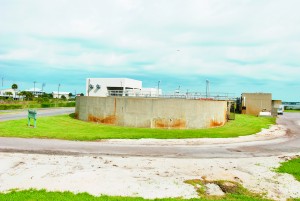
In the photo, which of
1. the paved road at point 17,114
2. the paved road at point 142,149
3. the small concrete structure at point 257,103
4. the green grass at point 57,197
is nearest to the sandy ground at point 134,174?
the green grass at point 57,197

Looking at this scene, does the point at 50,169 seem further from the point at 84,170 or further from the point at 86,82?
the point at 86,82

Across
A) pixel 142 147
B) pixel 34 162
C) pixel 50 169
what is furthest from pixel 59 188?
pixel 142 147

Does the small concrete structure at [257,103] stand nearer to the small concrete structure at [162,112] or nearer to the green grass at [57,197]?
the small concrete structure at [162,112]

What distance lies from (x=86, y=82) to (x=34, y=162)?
170 ft

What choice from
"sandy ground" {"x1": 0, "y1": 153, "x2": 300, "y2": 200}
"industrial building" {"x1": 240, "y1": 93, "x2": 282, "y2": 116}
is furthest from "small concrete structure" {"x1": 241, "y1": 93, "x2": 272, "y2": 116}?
"sandy ground" {"x1": 0, "y1": 153, "x2": 300, "y2": 200}

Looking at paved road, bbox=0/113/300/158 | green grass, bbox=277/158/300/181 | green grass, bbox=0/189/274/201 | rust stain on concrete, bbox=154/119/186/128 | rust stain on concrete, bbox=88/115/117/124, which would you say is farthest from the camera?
rust stain on concrete, bbox=88/115/117/124

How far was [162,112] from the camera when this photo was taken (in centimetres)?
2812

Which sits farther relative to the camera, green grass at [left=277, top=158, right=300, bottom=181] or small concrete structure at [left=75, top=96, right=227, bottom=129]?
small concrete structure at [left=75, top=96, right=227, bottom=129]

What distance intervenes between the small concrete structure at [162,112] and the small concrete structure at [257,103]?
2146 cm

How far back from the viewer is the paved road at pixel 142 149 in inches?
652

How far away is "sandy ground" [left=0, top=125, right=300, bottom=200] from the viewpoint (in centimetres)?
1041

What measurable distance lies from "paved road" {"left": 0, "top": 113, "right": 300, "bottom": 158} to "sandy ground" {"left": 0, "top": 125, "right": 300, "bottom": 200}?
3.68 ft

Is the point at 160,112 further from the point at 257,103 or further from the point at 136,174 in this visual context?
the point at 257,103

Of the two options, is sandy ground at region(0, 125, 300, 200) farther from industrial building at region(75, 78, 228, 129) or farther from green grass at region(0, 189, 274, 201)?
→ industrial building at region(75, 78, 228, 129)
